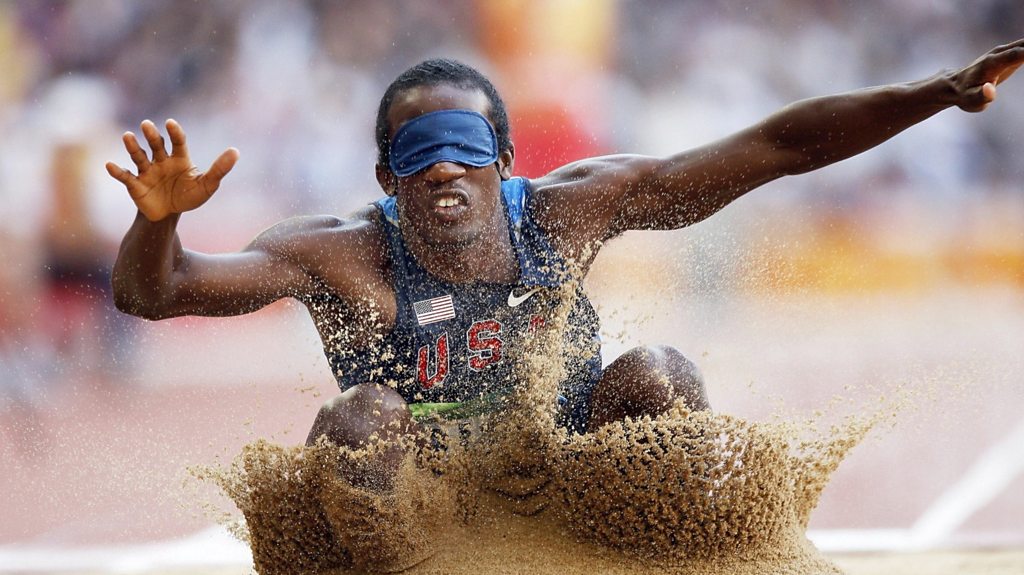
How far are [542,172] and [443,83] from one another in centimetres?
384

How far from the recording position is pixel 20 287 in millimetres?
6051

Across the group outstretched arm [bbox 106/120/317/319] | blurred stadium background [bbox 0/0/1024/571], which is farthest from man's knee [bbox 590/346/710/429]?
blurred stadium background [bbox 0/0/1024/571]

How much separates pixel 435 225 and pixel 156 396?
360cm

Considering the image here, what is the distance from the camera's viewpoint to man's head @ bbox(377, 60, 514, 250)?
9.36 ft

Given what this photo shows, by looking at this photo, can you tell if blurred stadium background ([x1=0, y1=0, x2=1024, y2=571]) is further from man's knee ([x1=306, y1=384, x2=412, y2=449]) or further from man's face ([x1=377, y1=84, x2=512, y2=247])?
man's knee ([x1=306, y1=384, x2=412, y2=449])

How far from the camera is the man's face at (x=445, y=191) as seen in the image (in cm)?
286

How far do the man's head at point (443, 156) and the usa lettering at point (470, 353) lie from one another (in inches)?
9.3

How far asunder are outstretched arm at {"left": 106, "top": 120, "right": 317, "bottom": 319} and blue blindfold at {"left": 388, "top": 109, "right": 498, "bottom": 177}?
326 mm

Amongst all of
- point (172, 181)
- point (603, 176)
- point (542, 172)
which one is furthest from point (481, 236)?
point (542, 172)

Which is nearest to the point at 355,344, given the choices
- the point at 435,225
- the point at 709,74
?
the point at 435,225

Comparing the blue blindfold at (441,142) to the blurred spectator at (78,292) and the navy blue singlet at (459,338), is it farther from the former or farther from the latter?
the blurred spectator at (78,292)

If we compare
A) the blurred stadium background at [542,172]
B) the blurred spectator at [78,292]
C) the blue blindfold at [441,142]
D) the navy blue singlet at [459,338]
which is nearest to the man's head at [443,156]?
the blue blindfold at [441,142]

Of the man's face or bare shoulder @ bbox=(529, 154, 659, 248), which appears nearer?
the man's face

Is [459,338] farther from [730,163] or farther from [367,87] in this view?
[367,87]
